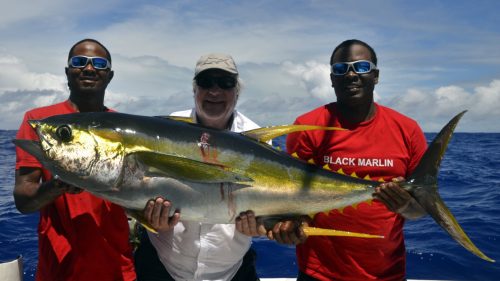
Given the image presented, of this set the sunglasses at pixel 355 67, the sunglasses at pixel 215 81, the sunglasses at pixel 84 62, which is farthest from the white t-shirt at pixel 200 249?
the sunglasses at pixel 355 67

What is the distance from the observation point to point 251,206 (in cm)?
254

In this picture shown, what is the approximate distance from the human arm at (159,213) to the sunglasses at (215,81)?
110 cm

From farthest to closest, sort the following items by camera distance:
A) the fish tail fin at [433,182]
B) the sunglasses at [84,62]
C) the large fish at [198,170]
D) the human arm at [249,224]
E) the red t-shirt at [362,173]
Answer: the red t-shirt at [362,173] → the sunglasses at [84,62] → the fish tail fin at [433,182] → the human arm at [249,224] → the large fish at [198,170]

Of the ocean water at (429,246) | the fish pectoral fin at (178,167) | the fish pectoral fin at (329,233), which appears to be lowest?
the ocean water at (429,246)

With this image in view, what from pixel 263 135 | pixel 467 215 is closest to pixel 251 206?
pixel 263 135

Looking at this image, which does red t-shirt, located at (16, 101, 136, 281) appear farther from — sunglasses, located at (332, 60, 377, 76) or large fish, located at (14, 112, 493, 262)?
sunglasses, located at (332, 60, 377, 76)

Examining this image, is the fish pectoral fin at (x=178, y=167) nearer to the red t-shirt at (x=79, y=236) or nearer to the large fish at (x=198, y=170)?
the large fish at (x=198, y=170)

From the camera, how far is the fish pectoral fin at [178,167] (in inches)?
91.2

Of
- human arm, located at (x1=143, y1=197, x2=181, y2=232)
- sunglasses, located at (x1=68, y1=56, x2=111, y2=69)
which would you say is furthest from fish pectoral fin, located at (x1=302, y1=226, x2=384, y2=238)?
sunglasses, located at (x1=68, y1=56, x2=111, y2=69)

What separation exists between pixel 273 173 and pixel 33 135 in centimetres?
149

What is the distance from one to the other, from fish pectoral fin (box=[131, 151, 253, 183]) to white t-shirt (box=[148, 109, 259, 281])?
0.76m

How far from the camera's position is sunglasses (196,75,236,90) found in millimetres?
3180

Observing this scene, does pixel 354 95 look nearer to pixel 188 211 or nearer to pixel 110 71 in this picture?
pixel 188 211

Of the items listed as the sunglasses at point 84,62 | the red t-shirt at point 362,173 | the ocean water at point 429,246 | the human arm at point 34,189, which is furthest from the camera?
the ocean water at point 429,246
